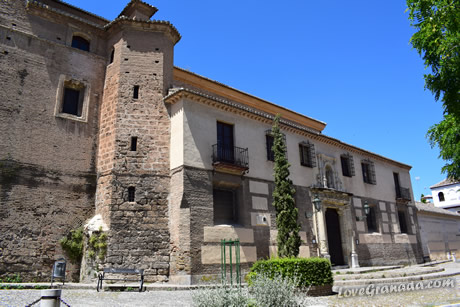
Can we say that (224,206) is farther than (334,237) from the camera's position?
No

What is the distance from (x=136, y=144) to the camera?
1491 cm

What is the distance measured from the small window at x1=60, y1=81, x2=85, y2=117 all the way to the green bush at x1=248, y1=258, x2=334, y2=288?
1044cm

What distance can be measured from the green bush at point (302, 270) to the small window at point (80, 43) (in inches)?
500

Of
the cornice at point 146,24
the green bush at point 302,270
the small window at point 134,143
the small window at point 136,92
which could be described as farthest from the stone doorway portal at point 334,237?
the cornice at point 146,24

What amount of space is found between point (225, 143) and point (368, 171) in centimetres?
1141

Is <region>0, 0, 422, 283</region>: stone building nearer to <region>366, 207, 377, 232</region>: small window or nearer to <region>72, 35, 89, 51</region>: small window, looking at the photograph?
<region>72, 35, 89, 51</region>: small window

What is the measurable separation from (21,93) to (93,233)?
624 centimetres

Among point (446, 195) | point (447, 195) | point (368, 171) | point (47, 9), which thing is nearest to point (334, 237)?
point (368, 171)

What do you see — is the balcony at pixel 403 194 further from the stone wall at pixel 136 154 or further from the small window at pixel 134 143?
the small window at pixel 134 143

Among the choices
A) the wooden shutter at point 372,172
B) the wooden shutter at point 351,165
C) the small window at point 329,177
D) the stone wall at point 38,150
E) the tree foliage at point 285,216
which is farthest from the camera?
the wooden shutter at point 372,172

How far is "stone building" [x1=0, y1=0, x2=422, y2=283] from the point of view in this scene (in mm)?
13336

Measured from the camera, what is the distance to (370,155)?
22906 mm

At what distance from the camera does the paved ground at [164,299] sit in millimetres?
8531

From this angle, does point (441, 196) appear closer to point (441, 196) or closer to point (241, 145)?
point (441, 196)
